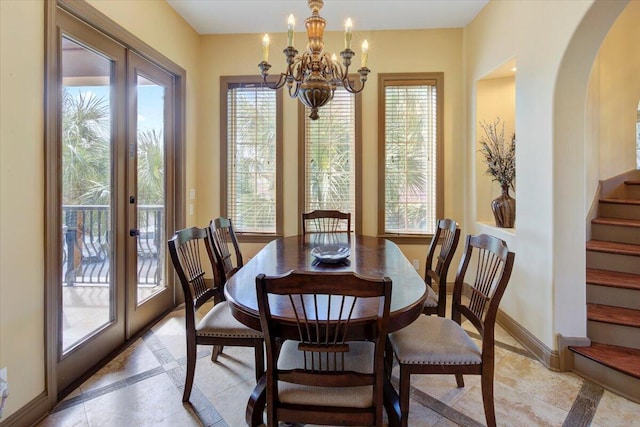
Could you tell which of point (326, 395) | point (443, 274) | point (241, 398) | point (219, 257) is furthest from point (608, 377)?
point (219, 257)

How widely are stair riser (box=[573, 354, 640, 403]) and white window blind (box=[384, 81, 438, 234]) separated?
1894 mm

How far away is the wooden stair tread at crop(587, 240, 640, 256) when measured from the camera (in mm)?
2633

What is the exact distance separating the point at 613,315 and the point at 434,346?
167cm

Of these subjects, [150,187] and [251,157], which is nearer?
[150,187]

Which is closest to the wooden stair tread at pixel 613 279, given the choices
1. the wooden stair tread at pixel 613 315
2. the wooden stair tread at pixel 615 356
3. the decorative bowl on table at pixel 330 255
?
the wooden stair tread at pixel 613 315

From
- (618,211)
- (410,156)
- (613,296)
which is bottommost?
(613,296)

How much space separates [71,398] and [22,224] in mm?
1122

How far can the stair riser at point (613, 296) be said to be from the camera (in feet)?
7.98

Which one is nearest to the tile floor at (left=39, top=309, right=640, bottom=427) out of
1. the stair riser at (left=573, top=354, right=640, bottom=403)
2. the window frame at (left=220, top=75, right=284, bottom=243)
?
the stair riser at (left=573, top=354, right=640, bottom=403)

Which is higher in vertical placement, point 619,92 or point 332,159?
point 619,92

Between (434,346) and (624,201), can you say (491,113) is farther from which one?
(434,346)

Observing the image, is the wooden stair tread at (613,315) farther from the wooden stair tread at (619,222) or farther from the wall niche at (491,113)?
the wall niche at (491,113)

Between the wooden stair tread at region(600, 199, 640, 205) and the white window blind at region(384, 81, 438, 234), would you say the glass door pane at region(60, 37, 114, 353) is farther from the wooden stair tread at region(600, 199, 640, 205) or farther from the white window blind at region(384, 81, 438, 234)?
the wooden stair tread at region(600, 199, 640, 205)

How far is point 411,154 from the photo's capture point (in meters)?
3.85
